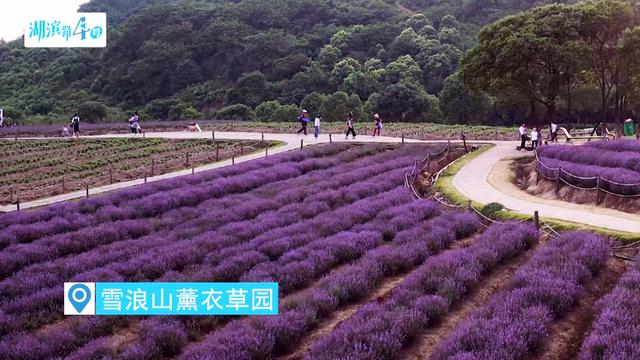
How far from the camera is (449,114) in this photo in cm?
6481

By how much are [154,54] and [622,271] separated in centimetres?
9109

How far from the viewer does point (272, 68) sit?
8994cm

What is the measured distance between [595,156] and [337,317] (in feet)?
49.2

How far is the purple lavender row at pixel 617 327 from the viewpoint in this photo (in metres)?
7.13

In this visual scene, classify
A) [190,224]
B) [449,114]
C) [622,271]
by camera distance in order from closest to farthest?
[622,271] < [190,224] < [449,114]

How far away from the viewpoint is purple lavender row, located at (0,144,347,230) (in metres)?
16.6

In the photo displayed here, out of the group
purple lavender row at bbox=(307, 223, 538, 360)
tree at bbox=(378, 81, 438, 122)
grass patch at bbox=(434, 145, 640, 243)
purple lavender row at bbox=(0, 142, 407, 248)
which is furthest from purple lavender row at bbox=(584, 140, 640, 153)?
tree at bbox=(378, 81, 438, 122)

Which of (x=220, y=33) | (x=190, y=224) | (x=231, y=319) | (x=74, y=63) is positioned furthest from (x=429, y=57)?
(x=231, y=319)

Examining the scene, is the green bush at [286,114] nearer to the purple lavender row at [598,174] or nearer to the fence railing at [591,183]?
the purple lavender row at [598,174]

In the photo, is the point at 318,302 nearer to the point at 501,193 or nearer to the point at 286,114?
the point at 501,193

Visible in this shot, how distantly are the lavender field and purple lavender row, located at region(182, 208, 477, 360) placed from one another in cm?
3

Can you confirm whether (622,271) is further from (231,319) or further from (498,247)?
(231,319)

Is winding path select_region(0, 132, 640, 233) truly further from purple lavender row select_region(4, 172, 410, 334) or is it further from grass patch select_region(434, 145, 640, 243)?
purple lavender row select_region(4, 172, 410, 334)

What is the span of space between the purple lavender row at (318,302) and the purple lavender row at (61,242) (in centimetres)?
601
